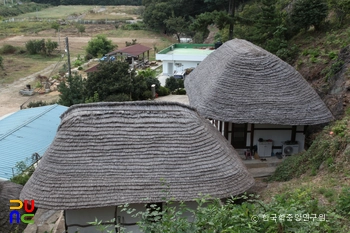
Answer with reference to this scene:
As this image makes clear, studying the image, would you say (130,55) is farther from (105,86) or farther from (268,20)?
(268,20)

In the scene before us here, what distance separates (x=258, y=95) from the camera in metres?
13.2

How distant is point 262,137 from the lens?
47.3 feet

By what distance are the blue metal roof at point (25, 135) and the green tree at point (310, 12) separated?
15444 millimetres

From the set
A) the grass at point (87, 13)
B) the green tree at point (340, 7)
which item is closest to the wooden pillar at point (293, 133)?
the green tree at point (340, 7)

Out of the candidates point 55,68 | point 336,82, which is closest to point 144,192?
point 336,82

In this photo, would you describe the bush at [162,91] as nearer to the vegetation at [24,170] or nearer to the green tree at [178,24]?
the vegetation at [24,170]

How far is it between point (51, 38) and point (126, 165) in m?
60.2

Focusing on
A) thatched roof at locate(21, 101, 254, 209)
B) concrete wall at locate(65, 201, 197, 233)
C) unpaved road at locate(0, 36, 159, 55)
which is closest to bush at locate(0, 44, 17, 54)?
unpaved road at locate(0, 36, 159, 55)

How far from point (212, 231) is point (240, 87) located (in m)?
9.21

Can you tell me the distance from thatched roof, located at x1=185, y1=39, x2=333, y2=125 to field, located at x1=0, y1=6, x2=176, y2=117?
19.7m

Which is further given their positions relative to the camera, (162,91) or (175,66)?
(175,66)

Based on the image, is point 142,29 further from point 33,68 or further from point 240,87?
point 240,87

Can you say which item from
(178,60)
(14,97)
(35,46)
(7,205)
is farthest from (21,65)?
(7,205)

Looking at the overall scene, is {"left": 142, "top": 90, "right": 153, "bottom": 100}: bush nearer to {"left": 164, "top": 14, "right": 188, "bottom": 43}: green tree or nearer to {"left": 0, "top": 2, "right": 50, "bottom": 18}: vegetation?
{"left": 164, "top": 14, "right": 188, "bottom": 43}: green tree
